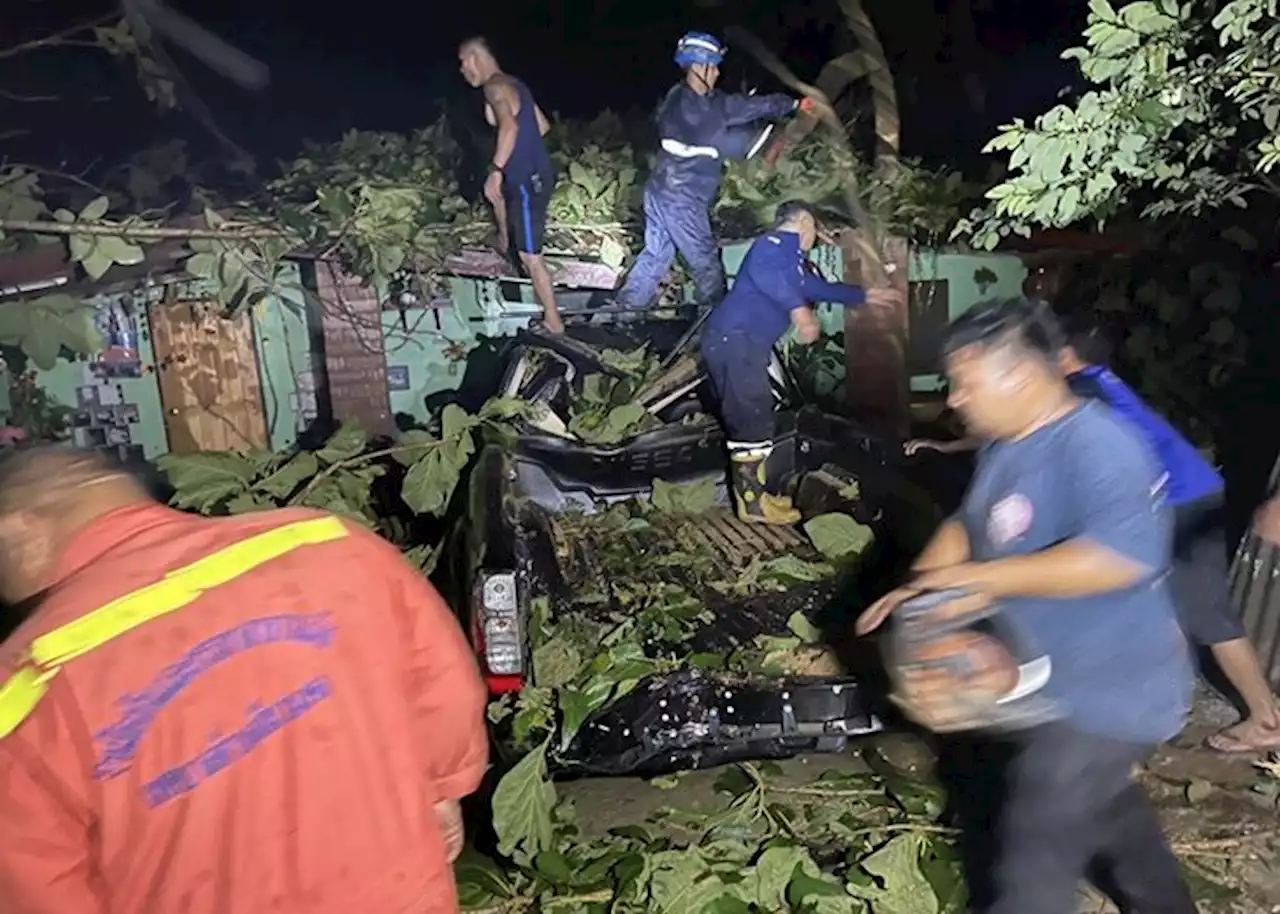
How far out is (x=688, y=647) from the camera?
4.58 m

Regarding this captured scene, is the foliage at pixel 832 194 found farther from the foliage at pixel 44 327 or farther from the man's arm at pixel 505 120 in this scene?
the foliage at pixel 44 327

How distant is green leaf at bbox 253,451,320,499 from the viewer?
18.1 feet

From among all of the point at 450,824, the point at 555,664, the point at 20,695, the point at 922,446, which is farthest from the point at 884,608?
the point at 922,446

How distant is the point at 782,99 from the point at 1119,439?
18.7ft

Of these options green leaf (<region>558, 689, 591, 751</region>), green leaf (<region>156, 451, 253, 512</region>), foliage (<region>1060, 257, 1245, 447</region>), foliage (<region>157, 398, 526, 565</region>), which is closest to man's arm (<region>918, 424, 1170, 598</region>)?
green leaf (<region>558, 689, 591, 751</region>)

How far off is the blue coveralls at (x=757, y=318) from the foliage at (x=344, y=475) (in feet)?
3.49

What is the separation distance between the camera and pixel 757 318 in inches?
252

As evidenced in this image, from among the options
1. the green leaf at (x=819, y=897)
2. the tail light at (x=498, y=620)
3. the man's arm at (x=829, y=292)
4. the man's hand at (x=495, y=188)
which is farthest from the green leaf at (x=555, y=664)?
the man's hand at (x=495, y=188)

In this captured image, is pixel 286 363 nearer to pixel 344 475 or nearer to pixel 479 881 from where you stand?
pixel 344 475

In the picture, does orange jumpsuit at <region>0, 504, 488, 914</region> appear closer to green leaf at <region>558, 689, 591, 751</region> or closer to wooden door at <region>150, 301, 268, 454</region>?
green leaf at <region>558, 689, 591, 751</region>

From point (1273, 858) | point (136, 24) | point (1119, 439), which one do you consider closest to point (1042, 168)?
point (1119, 439)

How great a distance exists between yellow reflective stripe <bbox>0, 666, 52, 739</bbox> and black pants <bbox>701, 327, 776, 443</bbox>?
15.1 feet

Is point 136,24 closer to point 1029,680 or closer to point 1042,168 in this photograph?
point 1042,168

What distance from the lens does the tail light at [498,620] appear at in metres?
4.04
